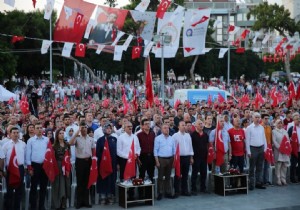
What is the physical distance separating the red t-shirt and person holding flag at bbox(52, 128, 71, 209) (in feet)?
12.7

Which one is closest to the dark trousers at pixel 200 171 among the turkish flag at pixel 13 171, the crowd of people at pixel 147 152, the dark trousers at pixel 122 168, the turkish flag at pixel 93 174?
Result: the crowd of people at pixel 147 152

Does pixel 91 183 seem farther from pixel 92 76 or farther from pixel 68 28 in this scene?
pixel 92 76

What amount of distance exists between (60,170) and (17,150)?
0.97 meters

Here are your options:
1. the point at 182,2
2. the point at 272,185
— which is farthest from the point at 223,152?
the point at 182,2

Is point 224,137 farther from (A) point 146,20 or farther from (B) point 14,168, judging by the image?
(A) point 146,20

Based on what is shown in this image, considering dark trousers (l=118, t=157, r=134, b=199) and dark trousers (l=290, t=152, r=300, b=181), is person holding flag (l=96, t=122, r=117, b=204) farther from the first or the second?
dark trousers (l=290, t=152, r=300, b=181)

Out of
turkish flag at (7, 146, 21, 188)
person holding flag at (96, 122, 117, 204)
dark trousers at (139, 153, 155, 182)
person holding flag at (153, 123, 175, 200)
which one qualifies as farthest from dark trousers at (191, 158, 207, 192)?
turkish flag at (7, 146, 21, 188)

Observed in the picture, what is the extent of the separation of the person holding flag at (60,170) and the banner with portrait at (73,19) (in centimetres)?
1028

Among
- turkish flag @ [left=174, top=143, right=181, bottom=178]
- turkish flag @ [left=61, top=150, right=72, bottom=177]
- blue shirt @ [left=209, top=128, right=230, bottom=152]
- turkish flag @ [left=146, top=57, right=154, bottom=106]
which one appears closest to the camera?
turkish flag @ [left=61, top=150, right=72, bottom=177]

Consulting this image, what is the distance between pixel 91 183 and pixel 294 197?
4379mm

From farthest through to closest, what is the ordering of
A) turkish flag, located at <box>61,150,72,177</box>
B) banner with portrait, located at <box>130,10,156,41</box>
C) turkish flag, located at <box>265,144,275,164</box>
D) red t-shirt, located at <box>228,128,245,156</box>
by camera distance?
1. banner with portrait, located at <box>130,10,156,41</box>
2. turkish flag, located at <box>265,144,275,164</box>
3. red t-shirt, located at <box>228,128,245,156</box>
4. turkish flag, located at <box>61,150,72,177</box>

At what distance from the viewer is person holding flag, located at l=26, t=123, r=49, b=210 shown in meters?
9.34

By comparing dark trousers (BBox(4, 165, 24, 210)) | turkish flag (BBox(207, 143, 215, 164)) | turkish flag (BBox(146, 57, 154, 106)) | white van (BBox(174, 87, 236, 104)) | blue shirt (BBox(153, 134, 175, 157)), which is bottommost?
dark trousers (BBox(4, 165, 24, 210))

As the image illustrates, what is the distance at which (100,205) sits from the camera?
10.1 m
